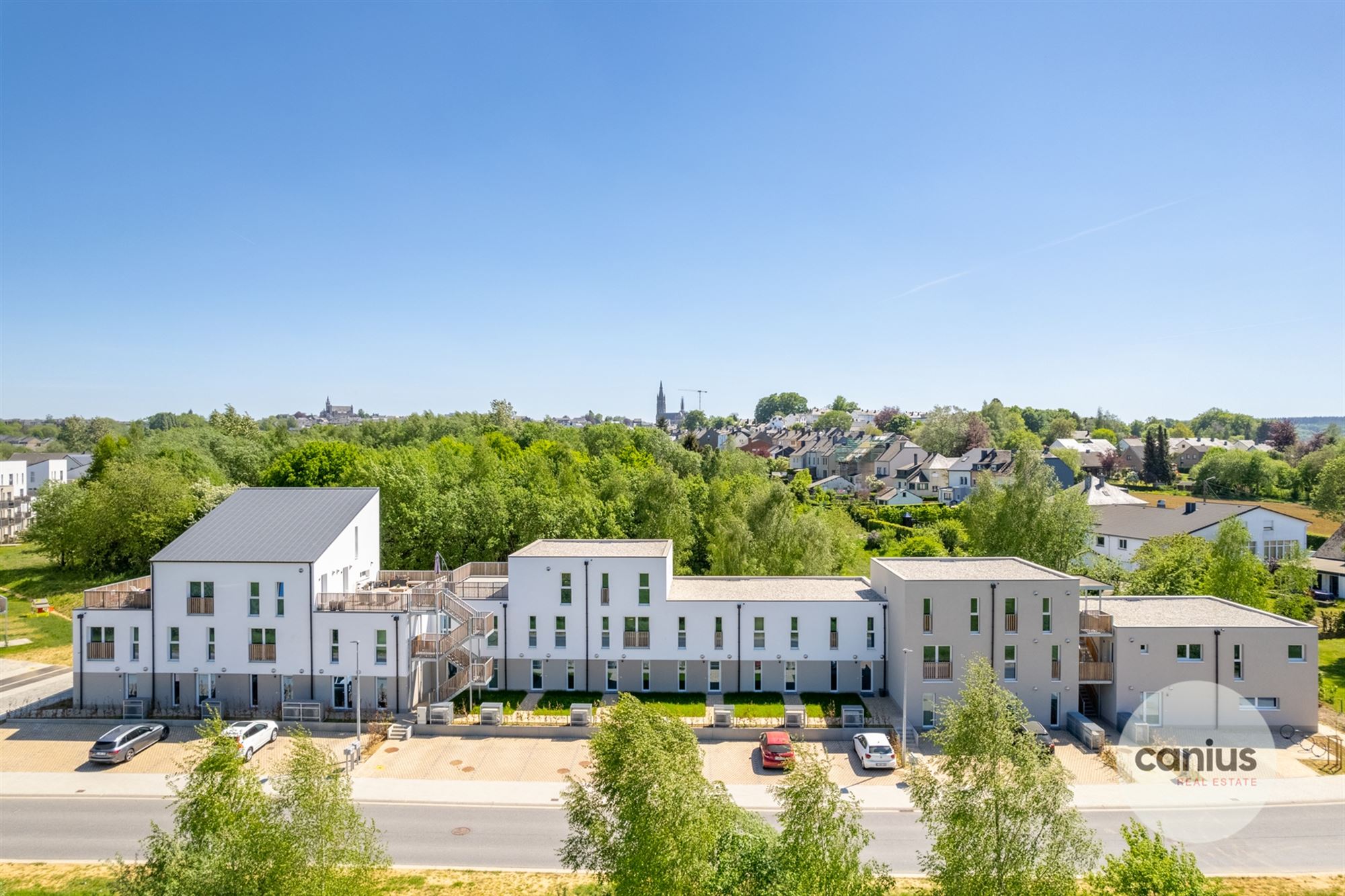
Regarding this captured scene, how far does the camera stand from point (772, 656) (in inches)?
1369

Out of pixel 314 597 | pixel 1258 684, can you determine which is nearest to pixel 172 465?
pixel 314 597

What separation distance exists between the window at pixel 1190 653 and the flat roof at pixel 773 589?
1228cm

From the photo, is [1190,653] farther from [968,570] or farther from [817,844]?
[817,844]

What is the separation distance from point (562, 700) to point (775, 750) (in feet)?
35.3

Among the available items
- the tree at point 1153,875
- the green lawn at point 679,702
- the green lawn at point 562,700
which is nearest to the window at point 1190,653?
the tree at point 1153,875

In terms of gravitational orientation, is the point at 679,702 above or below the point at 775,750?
below

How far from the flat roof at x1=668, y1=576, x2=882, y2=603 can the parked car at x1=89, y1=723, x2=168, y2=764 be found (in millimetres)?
21861

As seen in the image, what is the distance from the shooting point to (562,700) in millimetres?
34406

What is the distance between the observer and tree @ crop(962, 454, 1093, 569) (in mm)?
51000

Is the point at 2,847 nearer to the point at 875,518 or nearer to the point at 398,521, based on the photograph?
the point at 398,521

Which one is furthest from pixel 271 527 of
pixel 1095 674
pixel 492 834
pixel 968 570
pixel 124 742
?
pixel 1095 674

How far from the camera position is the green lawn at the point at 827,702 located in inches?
1282

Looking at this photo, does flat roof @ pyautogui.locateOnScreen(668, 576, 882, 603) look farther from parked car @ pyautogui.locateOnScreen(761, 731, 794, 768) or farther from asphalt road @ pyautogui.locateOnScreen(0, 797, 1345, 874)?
asphalt road @ pyautogui.locateOnScreen(0, 797, 1345, 874)

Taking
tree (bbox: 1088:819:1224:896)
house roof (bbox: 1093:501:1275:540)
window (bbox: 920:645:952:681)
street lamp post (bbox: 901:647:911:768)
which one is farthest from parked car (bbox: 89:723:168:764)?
house roof (bbox: 1093:501:1275:540)
